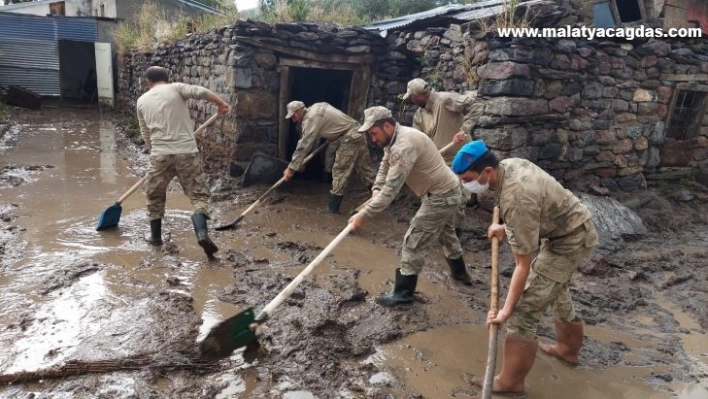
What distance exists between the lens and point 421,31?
22.5 feet

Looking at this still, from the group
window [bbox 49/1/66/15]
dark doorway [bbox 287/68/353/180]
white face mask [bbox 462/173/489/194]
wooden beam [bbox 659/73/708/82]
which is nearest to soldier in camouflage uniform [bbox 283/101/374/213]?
dark doorway [bbox 287/68/353/180]

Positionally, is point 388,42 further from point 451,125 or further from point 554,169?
point 554,169

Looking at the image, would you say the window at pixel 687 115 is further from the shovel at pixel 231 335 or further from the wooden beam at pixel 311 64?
the shovel at pixel 231 335

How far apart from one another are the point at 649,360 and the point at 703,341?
2.44ft

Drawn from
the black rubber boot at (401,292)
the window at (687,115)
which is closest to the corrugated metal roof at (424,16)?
the window at (687,115)

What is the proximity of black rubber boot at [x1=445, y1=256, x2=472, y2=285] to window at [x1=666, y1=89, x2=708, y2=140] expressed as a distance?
202 inches

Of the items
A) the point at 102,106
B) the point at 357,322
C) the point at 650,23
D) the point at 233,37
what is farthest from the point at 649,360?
the point at 102,106

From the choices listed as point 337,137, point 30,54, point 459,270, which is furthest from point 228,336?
point 30,54

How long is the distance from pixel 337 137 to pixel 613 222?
12.6 ft

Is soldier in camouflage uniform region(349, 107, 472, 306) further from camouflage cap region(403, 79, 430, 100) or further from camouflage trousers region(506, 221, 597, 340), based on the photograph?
camouflage cap region(403, 79, 430, 100)

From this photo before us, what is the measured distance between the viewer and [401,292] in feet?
13.5

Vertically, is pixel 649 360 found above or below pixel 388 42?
below

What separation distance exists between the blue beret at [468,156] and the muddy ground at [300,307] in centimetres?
144

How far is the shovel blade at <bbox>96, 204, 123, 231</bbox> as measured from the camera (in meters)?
5.39
